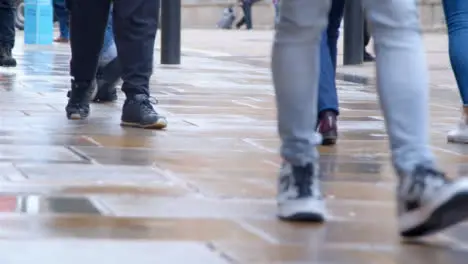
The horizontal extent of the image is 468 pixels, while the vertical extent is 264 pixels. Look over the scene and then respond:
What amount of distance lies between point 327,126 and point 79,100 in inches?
59.3

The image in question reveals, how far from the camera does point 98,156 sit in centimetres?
479

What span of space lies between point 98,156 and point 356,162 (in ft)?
3.29

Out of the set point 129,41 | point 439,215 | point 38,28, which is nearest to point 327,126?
point 129,41

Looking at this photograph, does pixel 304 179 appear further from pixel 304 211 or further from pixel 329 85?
pixel 329 85

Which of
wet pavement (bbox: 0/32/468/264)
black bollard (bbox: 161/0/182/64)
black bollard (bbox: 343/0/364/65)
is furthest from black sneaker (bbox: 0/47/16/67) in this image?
black bollard (bbox: 343/0/364/65)

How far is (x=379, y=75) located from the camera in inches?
131

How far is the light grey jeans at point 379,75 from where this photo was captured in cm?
327

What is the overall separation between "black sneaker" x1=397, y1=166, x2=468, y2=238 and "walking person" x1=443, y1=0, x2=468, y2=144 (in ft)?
7.91

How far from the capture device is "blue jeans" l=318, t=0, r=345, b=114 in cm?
522

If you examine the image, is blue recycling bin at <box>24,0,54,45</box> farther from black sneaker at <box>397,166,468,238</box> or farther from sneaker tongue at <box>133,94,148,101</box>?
black sneaker at <box>397,166,468,238</box>

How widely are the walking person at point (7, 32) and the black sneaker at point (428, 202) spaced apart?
789 cm

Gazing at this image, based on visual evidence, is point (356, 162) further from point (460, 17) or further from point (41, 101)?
point (41, 101)

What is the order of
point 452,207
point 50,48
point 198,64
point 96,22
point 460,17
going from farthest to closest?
1. point 50,48
2. point 198,64
3. point 96,22
4. point 460,17
5. point 452,207

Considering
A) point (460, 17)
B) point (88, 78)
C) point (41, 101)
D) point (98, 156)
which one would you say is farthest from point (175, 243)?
point (41, 101)
